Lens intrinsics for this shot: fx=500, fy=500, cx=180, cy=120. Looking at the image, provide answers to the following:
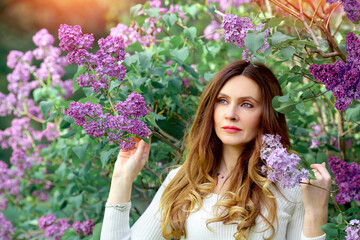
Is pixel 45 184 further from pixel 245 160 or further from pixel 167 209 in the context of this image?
pixel 245 160

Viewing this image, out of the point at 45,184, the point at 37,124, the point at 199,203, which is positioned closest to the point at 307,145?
the point at 199,203

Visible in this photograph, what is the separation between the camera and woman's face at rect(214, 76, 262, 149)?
171 centimetres

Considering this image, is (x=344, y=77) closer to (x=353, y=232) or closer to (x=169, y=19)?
(x=353, y=232)

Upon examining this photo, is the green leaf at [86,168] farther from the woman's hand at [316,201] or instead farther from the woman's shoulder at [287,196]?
the woman's hand at [316,201]

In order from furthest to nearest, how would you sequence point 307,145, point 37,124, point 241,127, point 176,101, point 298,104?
point 37,124
point 307,145
point 176,101
point 241,127
point 298,104

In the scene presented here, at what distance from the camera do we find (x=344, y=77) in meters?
1.20

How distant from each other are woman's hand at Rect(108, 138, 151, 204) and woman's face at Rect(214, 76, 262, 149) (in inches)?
11.1

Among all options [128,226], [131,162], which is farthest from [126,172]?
[128,226]

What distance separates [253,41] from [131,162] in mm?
644

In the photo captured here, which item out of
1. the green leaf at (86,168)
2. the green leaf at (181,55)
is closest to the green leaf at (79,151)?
the green leaf at (86,168)

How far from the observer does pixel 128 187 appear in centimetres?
174

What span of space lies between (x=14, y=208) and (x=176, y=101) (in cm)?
165

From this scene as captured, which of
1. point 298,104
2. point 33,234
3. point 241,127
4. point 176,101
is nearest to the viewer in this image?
point 298,104

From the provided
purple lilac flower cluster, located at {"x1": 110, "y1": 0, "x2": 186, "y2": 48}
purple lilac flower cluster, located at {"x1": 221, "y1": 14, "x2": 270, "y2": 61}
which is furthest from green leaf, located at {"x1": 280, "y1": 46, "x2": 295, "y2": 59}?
purple lilac flower cluster, located at {"x1": 110, "y1": 0, "x2": 186, "y2": 48}
